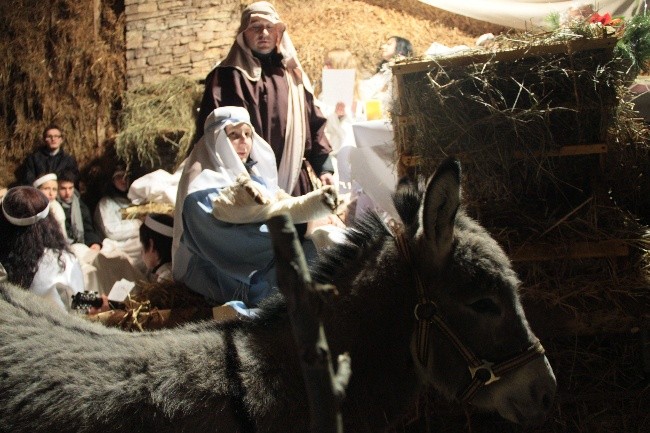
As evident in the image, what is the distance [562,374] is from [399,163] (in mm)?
1655

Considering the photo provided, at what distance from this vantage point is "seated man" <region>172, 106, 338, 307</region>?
4.11 meters

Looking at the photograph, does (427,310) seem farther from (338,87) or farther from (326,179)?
(338,87)

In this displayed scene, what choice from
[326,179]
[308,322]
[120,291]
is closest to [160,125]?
[326,179]

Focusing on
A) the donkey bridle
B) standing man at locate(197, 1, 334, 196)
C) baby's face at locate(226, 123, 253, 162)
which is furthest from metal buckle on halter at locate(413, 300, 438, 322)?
standing man at locate(197, 1, 334, 196)

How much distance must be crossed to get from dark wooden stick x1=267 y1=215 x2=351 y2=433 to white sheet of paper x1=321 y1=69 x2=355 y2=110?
6.51 meters

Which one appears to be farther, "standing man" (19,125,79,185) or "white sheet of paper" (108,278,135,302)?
"standing man" (19,125,79,185)

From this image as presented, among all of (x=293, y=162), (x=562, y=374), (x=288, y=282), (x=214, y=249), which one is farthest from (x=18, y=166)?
(x=288, y=282)

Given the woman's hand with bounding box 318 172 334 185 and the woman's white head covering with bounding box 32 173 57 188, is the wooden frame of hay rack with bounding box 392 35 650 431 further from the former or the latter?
the woman's white head covering with bounding box 32 173 57 188

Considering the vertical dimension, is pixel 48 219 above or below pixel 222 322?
below

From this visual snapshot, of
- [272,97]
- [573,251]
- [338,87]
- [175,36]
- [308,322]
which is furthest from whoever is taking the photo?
[175,36]

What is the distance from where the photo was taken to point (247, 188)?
3.97 metres

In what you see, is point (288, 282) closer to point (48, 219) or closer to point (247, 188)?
point (247, 188)

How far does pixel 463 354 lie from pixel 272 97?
3.73m

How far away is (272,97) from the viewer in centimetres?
547
